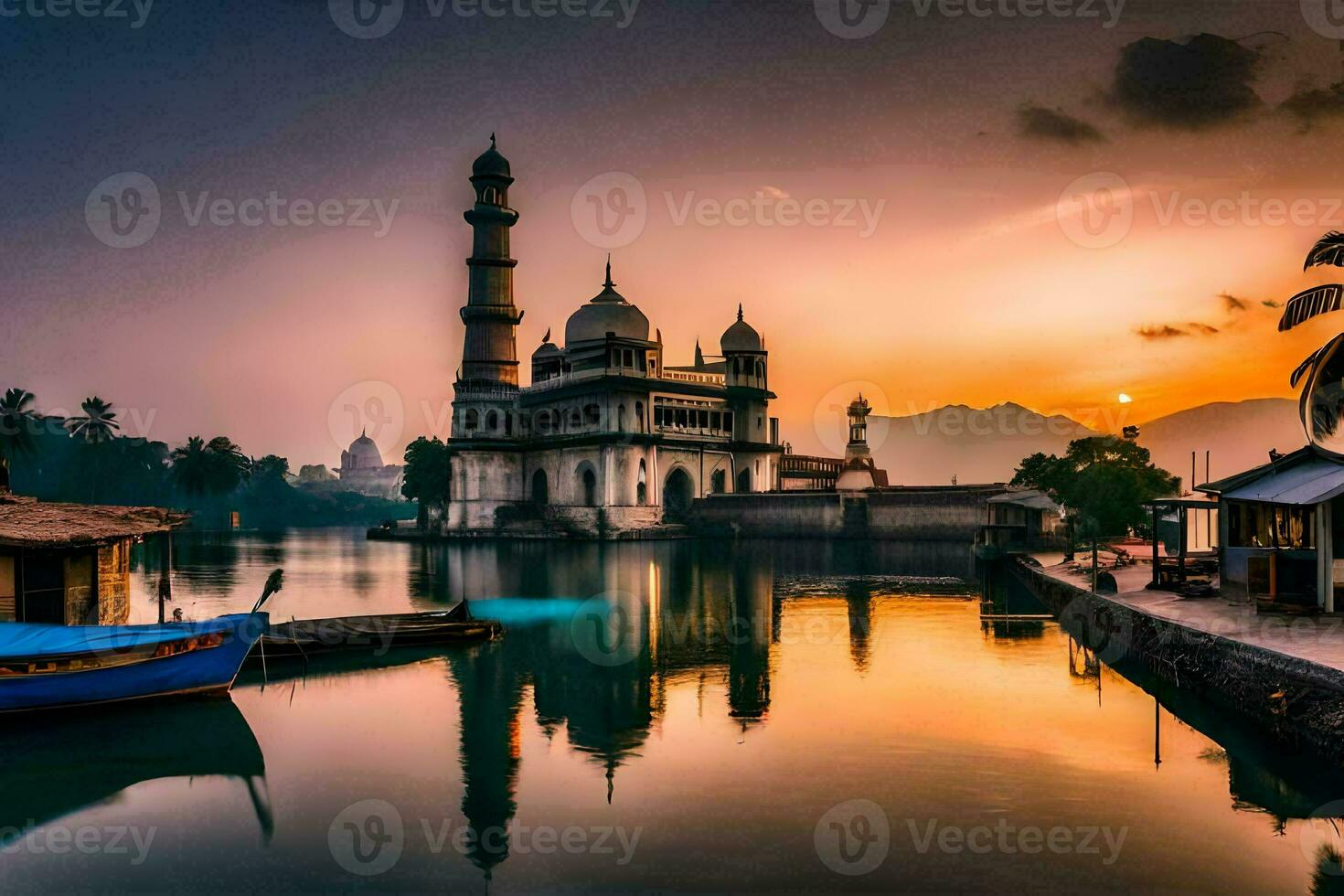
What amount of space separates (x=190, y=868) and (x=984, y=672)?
15.5 meters

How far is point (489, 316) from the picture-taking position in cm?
8412

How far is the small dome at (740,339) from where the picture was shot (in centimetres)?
8781

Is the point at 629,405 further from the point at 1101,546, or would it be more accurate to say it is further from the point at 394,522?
the point at 1101,546

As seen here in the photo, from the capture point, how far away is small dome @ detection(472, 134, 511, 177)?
272 feet

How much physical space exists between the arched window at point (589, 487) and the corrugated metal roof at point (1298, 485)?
197 ft

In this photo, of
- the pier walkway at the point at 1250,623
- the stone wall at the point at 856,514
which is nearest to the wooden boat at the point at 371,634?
the pier walkway at the point at 1250,623

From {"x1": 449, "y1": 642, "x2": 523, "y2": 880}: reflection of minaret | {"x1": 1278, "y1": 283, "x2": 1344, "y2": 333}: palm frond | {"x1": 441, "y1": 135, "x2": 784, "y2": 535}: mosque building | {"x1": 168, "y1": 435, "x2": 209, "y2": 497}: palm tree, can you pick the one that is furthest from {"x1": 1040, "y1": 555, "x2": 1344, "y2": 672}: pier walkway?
{"x1": 168, "y1": 435, "x2": 209, "y2": 497}: palm tree

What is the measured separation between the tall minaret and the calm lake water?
6095cm

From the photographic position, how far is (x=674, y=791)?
1380cm

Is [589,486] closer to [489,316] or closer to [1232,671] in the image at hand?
[489,316]

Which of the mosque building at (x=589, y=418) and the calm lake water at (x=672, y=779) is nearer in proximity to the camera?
the calm lake water at (x=672, y=779)

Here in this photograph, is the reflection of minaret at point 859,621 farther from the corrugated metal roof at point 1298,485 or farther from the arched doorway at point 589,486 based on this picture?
the arched doorway at point 589,486

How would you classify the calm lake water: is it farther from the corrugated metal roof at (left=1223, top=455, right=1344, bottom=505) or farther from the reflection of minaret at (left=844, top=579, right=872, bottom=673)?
the corrugated metal roof at (left=1223, top=455, right=1344, bottom=505)

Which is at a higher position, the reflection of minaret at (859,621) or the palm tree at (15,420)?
the palm tree at (15,420)
